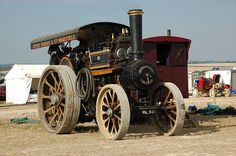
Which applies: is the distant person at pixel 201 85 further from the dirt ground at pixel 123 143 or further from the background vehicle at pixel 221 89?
the dirt ground at pixel 123 143

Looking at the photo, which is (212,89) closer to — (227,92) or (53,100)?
(227,92)

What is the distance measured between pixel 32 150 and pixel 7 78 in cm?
2192

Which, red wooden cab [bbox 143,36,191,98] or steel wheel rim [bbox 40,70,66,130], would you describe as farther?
red wooden cab [bbox 143,36,191,98]

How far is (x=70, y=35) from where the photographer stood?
10312 mm

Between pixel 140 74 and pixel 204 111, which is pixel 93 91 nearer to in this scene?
pixel 140 74

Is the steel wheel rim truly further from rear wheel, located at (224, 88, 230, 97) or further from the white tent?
rear wheel, located at (224, 88, 230, 97)

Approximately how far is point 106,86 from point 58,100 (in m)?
1.83

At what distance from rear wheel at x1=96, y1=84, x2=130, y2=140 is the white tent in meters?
18.1

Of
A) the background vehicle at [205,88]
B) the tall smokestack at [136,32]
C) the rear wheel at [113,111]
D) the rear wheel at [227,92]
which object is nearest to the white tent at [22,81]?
the background vehicle at [205,88]

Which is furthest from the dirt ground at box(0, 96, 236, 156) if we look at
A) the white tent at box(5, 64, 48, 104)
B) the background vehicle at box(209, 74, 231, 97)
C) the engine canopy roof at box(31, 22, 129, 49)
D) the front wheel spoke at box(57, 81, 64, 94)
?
the background vehicle at box(209, 74, 231, 97)

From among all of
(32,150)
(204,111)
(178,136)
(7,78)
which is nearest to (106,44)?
(178,136)

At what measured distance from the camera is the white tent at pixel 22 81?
27000 mm

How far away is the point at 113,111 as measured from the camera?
8883 mm

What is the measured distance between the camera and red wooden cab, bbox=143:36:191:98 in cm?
1191
